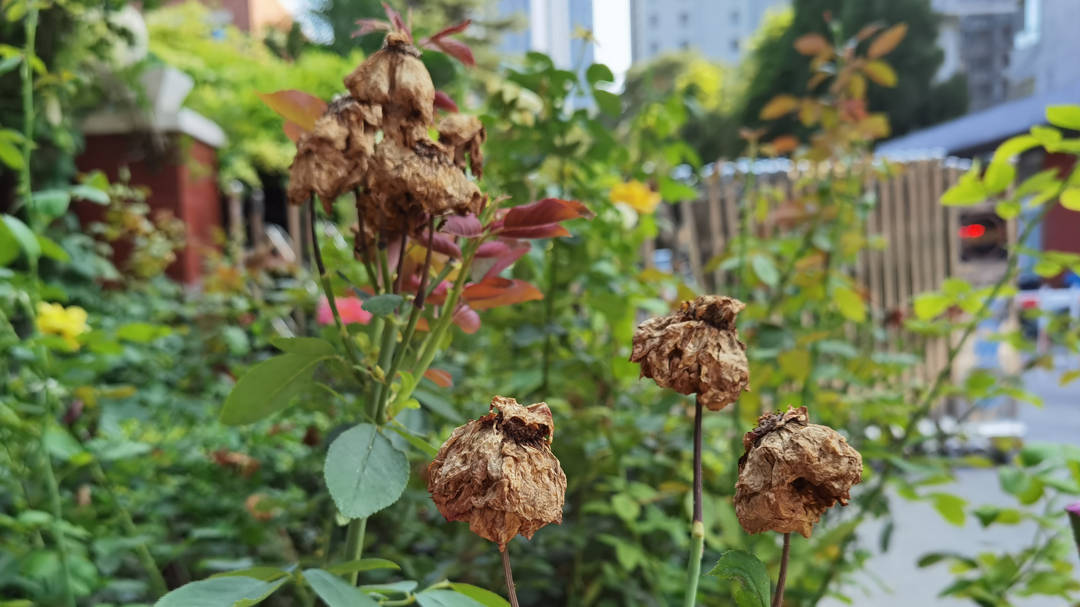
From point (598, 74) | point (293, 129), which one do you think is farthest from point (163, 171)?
point (293, 129)

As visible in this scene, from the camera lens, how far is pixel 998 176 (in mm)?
732

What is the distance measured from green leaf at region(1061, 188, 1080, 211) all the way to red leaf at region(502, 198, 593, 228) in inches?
17.7

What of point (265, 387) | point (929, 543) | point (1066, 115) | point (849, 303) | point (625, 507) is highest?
point (1066, 115)

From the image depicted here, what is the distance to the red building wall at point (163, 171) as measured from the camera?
10.6 feet

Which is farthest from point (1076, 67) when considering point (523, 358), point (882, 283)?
point (523, 358)

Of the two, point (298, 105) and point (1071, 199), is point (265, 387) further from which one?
point (1071, 199)

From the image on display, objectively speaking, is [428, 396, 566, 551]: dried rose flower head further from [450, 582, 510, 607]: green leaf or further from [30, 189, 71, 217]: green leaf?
[30, 189, 71, 217]: green leaf

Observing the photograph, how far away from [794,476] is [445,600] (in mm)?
190

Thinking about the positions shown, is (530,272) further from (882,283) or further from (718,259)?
(882,283)

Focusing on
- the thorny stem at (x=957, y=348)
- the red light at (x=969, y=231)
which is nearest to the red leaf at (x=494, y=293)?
the thorny stem at (x=957, y=348)

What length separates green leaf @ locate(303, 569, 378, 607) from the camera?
35cm

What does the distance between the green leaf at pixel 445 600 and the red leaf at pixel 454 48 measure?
32 centimetres

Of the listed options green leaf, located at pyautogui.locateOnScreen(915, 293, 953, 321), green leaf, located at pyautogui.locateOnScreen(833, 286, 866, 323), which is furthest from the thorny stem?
green leaf, located at pyautogui.locateOnScreen(833, 286, 866, 323)

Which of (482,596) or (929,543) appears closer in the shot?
(482,596)
